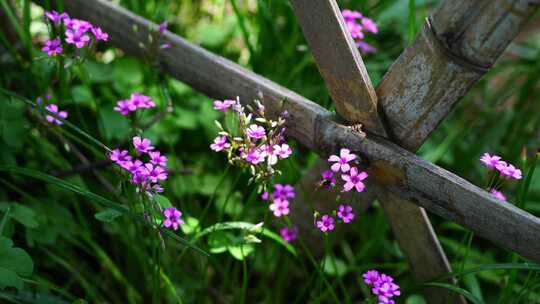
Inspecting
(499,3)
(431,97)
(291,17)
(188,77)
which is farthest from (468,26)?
(291,17)

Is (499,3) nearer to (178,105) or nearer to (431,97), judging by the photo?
(431,97)

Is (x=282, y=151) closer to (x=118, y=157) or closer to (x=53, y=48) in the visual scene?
(x=118, y=157)

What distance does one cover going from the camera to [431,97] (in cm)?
136

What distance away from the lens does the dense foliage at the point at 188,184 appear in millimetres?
1618

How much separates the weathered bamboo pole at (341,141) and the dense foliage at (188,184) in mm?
58

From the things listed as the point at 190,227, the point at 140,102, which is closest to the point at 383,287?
the point at 190,227

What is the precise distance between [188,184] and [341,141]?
829 mm

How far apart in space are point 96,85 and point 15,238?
0.74m

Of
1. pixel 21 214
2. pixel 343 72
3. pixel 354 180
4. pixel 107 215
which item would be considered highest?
pixel 343 72

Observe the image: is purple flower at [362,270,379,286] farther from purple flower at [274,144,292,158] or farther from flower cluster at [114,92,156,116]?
flower cluster at [114,92,156,116]

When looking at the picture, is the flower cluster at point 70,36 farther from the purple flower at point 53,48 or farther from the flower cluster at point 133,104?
the flower cluster at point 133,104

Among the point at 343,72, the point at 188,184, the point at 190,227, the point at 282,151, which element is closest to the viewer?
the point at 282,151

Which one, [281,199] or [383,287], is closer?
[383,287]

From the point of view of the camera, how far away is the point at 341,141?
1489 millimetres
